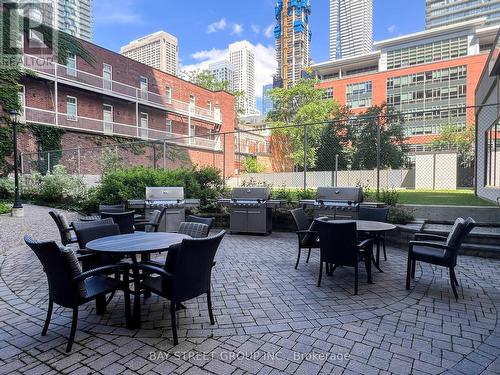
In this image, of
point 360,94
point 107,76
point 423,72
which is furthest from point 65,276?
point 360,94

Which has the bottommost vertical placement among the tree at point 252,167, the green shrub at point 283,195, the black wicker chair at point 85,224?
the black wicker chair at point 85,224

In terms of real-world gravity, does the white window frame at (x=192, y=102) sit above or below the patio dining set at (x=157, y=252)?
above

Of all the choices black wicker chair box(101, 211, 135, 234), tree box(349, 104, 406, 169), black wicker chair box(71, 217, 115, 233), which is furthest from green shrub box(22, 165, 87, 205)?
tree box(349, 104, 406, 169)

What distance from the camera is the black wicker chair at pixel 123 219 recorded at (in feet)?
17.5

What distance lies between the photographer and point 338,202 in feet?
22.9

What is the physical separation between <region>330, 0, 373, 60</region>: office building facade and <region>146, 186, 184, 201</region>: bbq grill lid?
132 m

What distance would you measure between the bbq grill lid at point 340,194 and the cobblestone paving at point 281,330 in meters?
2.32

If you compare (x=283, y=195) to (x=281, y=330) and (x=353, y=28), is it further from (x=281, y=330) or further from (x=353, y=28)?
(x=353, y=28)

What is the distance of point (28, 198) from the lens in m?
14.6

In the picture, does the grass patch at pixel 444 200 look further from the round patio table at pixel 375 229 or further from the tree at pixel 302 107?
the tree at pixel 302 107

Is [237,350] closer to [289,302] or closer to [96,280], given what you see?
[289,302]

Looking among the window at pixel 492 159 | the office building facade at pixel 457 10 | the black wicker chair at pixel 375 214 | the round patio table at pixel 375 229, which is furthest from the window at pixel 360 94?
the office building facade at pixel 457 10

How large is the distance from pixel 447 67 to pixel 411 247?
1968 inches

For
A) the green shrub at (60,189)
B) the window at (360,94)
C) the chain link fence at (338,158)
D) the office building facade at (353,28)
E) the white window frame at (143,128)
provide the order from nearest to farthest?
the chain link fence at (338,158) < the green shrub at (60,189) < the white window frame at (143,128) < the window at (360,94) < the office building facade at (353,28)
